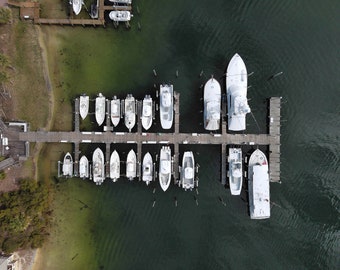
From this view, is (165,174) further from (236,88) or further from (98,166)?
(236,88)

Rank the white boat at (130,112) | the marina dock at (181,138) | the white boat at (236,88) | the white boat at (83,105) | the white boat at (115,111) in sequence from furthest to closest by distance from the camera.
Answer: the marina dock at (181,138), the white boat at (83,105), the white boat at (115,111), the white boat at (130,112), the white boat at (236,88)

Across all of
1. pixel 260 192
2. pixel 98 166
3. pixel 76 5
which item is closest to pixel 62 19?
pixel 76 5

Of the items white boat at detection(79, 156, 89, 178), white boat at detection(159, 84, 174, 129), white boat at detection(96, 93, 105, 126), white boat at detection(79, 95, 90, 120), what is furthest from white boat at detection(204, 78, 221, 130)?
white boat at detection(79, 156, 89, 178)

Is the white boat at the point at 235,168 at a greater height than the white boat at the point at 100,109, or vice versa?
the white boat at the point at 100,109

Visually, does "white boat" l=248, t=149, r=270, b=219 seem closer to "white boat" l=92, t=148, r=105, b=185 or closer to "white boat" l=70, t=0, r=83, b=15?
"white boat" l=92, t=148, r=105, b=185

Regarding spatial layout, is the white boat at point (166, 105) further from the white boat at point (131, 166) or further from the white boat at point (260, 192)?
the white boat at point (260, 192)

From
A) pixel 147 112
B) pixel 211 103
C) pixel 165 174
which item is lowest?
pixel 165 174

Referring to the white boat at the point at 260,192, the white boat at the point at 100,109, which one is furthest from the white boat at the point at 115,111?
the white boat at the point at 260,192
